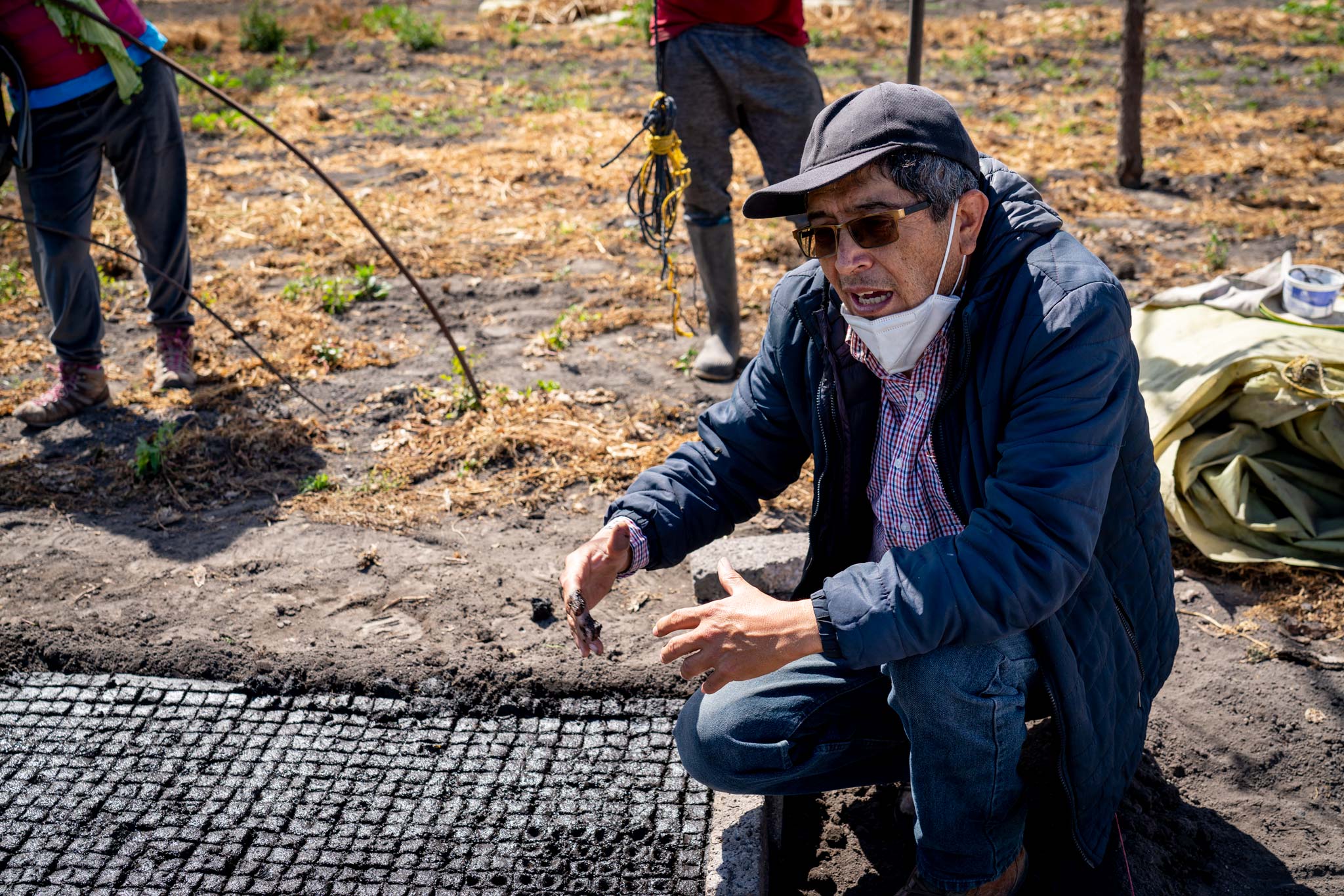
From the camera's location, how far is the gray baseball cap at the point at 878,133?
2057mm

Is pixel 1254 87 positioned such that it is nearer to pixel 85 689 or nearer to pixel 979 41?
pixel 979 41

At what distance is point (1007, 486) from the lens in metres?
2.02

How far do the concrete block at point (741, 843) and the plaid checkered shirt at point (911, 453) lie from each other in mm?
770

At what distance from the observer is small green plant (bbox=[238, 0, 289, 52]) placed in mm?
11820

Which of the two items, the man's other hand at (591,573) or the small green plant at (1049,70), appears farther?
the small green plant at (1049,70)

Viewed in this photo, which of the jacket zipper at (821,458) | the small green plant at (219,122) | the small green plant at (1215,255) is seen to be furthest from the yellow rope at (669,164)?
the small green plant at (219,122)

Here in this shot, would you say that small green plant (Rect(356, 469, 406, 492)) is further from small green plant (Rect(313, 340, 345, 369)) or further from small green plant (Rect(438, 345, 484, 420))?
small green plant (Rect(313, 340, 345, 369))

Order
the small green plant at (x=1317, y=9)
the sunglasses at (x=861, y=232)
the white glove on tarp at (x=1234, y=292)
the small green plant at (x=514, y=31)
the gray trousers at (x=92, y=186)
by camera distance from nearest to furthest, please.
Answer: the sunglasses at (x=861, y=232)
the white glove on tarp at (x=1234, y=292)
the gray trousers at (x=92, y=186)
the small green plant at (x=1317, y=9)
the small green plant at (x=514, y=31)

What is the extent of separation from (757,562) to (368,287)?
11.5ft

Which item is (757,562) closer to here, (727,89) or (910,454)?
(910,454)

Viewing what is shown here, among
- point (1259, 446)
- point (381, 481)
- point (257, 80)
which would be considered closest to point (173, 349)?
point (381, 481)

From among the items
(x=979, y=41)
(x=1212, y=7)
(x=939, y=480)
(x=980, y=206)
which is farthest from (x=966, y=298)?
(x=1212, y=7)

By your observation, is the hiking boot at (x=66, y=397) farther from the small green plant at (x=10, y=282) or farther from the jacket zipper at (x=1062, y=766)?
the jacket zipper at (x=1062, y=766)

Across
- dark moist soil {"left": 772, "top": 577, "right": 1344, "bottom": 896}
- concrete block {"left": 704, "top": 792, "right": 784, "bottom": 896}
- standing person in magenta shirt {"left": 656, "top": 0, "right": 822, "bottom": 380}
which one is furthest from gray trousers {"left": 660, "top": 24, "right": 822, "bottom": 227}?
concrete block {"left": 704, "top": 792, "right": 784, "bottom": 896}
